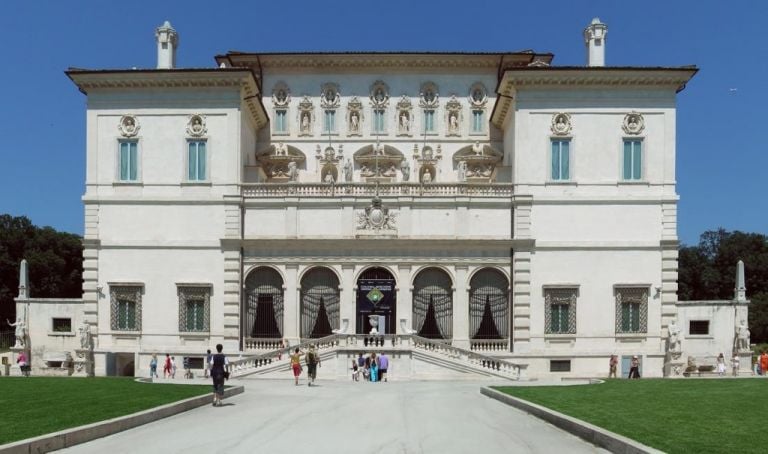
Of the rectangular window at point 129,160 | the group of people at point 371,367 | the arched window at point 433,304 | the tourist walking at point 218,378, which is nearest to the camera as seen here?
the tourist walking at point 218,378

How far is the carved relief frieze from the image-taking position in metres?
51.5

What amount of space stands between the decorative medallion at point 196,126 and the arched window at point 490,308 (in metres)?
16.8

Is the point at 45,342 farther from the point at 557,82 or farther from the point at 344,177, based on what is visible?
the point at 557,82

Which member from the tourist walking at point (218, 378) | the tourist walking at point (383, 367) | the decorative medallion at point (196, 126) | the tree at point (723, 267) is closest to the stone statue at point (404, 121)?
the decorative medallion at point (196, 126)

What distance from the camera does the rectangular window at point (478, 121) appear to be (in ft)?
169

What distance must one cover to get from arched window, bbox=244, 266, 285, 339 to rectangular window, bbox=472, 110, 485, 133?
1568 centimetres

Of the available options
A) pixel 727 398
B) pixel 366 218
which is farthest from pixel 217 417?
pixel 366 218

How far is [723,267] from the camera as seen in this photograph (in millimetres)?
103875

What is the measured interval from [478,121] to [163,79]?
62.5 feet

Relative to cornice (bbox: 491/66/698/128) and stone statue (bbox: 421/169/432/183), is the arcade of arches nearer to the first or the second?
stone statue (bbox: 421/169/432/183)

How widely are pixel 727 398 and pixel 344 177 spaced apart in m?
30.2

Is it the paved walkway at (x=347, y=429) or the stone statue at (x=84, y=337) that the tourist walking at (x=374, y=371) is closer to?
the paved walkway at (x=347, y=429)

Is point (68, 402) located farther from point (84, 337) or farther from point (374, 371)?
point (84, 337)

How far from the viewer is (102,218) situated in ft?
149
